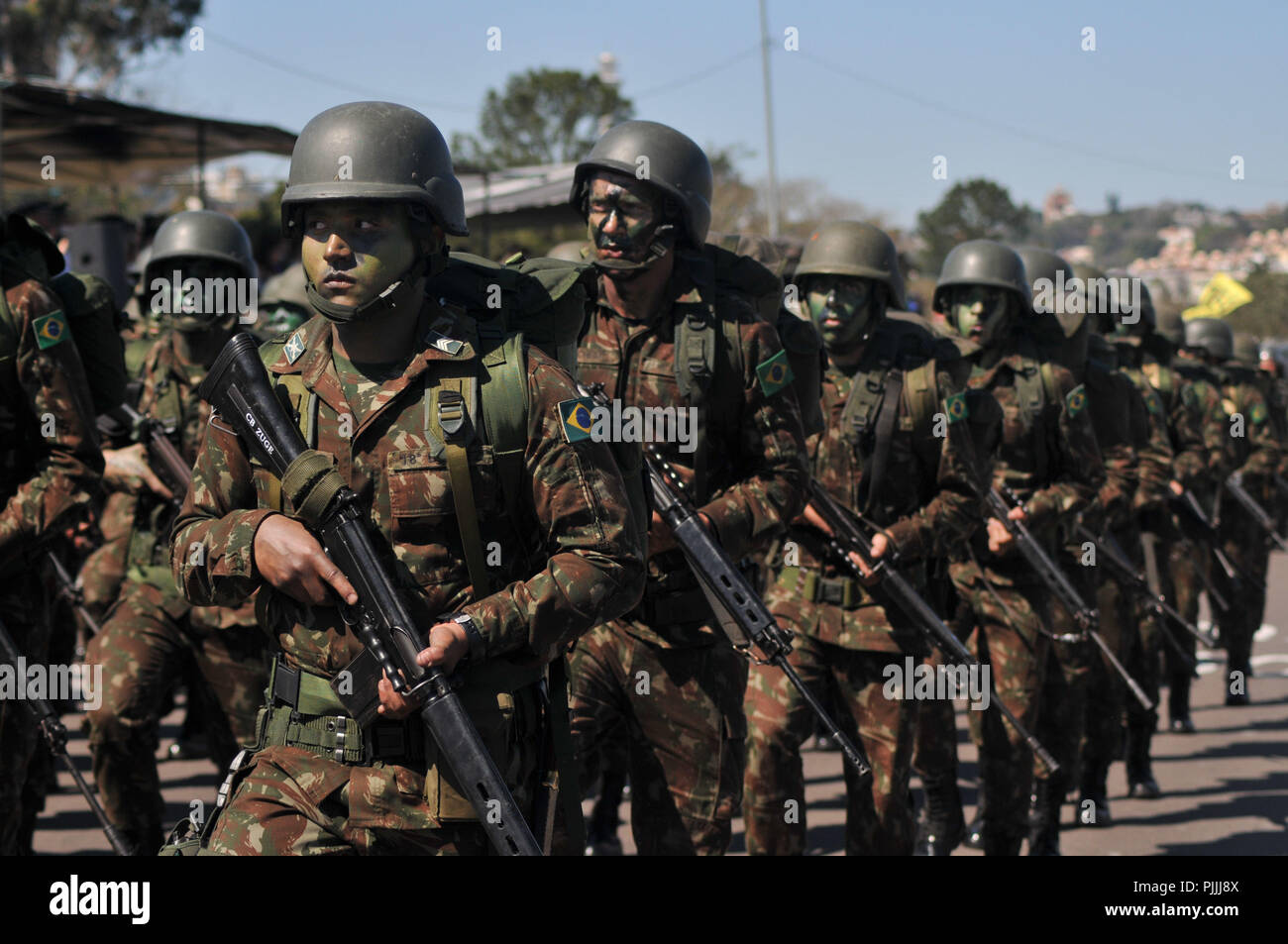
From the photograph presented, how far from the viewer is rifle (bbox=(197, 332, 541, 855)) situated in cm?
348

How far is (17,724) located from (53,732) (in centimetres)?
12

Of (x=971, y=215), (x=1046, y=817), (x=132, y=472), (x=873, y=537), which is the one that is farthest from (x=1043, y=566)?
(x=971, y=215)

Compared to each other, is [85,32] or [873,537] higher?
[85,32]

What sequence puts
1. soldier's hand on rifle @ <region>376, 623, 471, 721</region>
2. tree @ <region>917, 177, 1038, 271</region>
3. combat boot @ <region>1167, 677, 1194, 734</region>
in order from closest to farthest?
soldier's hand on rifle @ <region>376, 623, 471, 721</region> < combat boot @ <region>1167, 677, 1194, 734</region> < tree @ <region>917, 177, 1038, 271</region>

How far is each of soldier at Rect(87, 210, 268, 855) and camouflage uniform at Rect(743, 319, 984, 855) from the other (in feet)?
6.24

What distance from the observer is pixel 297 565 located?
3568 millimetres

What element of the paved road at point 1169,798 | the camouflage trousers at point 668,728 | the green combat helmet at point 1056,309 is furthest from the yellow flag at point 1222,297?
the camouflage trousers at point 668,728

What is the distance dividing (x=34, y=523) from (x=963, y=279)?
4.35 metres

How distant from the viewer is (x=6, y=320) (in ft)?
17.0

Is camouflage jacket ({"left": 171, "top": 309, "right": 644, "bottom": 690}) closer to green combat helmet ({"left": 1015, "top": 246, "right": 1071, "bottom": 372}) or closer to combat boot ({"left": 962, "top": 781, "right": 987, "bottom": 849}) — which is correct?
combat boot ({"left": 962, "top": 781, "right": 987, "bottom": 849})

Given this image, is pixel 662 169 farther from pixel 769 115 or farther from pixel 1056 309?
pixel 769 115

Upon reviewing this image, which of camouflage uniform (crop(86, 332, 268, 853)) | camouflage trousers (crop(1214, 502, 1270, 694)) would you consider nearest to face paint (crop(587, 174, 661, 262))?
camouflage uniform (crop(86, 332, 268, 853))
